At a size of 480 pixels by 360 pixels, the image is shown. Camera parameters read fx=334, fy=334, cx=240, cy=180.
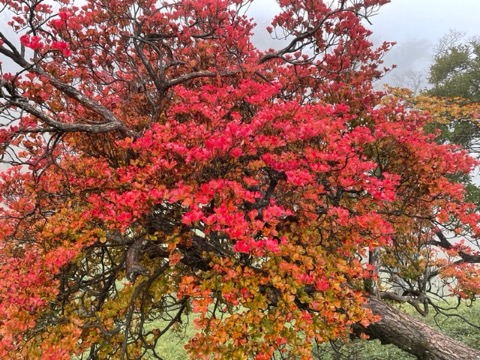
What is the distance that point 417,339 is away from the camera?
5.61 m

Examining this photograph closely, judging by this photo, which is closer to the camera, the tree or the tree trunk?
the tree

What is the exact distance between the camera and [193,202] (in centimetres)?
370

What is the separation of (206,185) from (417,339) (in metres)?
4.65

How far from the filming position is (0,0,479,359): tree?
400 centimetres

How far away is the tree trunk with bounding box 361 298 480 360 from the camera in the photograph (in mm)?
5578

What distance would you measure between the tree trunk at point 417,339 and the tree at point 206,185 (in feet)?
0.17

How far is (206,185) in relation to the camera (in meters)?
3.75

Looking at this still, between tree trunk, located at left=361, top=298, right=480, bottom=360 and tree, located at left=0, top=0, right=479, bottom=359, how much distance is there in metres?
0.05

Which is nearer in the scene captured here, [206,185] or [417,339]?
[206,185]

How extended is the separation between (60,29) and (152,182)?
364 centimetres

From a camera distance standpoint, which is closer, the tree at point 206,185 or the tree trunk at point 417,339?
the tree at point 206,185

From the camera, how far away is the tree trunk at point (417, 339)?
5578mm

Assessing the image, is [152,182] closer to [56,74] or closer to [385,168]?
[56,74]

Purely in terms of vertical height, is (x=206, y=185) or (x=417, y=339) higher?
(x=206, y=185)
